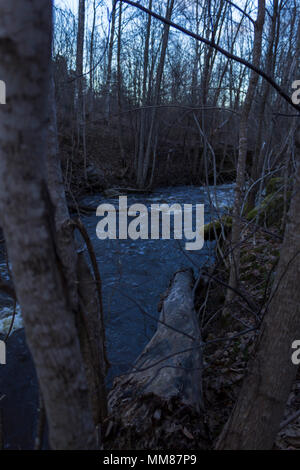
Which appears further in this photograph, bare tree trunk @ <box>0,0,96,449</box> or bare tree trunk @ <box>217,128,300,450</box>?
bare tree trunk @ <box>217,128,300,450</box>

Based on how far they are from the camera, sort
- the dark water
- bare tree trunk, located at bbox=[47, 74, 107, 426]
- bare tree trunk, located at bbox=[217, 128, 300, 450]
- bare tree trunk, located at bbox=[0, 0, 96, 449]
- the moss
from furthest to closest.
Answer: the moss
the dark water
bare tree trunk, located at bbox=[47, 74, 107, 426]
bare tree trunk, located at bbox=[217, 128, 300, 450]
bare tree trunk, located at bbox=[0, 0, 96, 449]

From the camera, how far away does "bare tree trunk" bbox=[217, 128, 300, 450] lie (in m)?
1.60

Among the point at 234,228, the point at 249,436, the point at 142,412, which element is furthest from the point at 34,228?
the point at 234,228

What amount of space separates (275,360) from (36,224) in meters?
1.38

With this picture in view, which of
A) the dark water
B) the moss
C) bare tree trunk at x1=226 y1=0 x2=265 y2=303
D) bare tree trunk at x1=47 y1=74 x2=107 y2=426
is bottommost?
the dark water

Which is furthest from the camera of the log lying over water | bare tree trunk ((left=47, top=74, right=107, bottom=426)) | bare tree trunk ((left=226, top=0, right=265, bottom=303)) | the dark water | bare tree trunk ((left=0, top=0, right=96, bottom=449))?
bare tree trunk ((left=226, top=0, right=265, bottom=303))

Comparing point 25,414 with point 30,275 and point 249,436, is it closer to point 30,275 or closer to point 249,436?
point 249,436

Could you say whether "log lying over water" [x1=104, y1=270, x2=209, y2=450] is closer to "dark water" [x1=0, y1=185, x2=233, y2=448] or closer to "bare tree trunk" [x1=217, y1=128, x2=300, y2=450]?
"dark water" [x1=0, y1=185, x2=233, y2=448]

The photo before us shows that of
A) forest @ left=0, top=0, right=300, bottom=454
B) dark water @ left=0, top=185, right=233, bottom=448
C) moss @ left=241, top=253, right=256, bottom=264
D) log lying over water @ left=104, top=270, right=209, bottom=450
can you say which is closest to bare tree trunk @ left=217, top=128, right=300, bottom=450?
forest @ left=0, top=0, right=300, bottom=454

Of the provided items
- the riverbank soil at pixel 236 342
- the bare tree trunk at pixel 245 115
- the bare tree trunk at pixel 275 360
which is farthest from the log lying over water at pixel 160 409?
the bare tree trunk at pixel 245 115

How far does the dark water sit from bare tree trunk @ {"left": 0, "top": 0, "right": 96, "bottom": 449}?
20.1 inches

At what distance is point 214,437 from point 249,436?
828mm

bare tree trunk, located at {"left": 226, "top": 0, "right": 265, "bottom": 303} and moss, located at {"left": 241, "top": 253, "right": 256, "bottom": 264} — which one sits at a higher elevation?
bare tree trunk, located at {"left": 226, "top": 0, "right": 265, "bottom": 303}
